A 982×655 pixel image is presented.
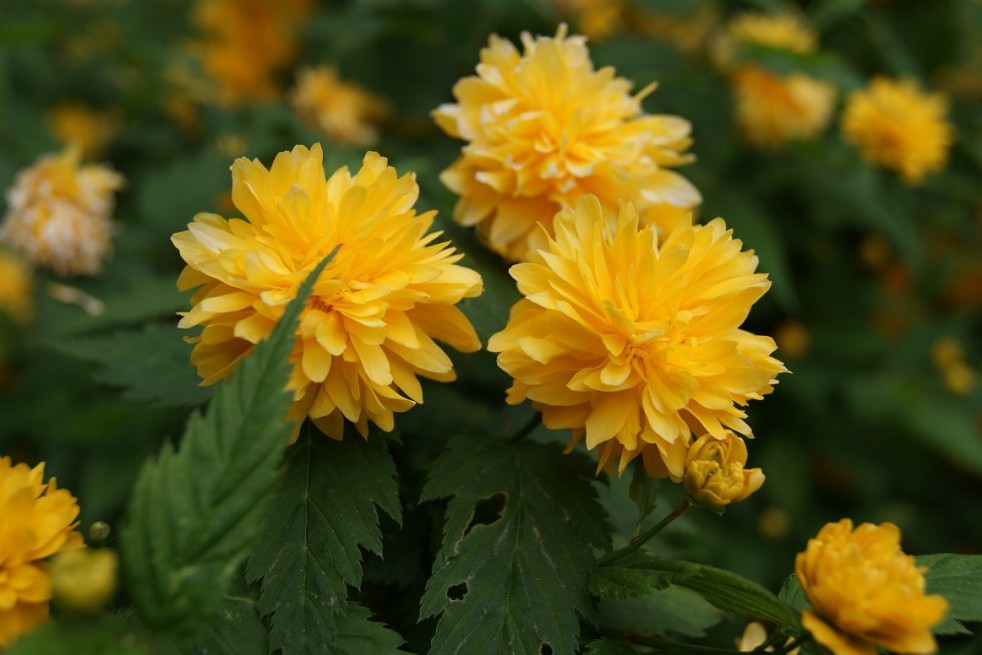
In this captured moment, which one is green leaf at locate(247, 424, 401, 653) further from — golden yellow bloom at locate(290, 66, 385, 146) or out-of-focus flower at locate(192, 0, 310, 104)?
out-of-focus flower at locate(192, 0, 310, 104)

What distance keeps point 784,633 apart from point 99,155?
2.83 metres

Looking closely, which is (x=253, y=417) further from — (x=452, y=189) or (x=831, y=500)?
(x=831, y=500)

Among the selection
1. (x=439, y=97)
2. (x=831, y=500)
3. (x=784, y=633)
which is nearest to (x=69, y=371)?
(x=439, y=97)

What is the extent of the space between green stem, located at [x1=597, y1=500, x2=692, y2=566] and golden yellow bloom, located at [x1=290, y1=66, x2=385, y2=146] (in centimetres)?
172

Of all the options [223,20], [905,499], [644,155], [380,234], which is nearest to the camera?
[380,234]

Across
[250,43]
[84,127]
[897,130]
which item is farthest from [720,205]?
[84,127]

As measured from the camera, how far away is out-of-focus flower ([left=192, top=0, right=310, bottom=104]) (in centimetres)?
314

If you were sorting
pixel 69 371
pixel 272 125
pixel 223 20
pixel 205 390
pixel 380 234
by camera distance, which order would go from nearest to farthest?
pixel 380 234, pixel 205 390, pixel 69 371, pixel 272 125, pixel 223 20

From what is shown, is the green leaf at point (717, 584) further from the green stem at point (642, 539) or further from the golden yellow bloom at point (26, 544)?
the golden yellow bloom at point (26, 544)

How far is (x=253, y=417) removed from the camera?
878 mm

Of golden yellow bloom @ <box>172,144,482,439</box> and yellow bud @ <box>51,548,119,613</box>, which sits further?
golden yellow bloom @ <box>172,144,482,439</box>

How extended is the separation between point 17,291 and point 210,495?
200 centimetres

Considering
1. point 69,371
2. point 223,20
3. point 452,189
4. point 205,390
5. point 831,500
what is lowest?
point 831,500

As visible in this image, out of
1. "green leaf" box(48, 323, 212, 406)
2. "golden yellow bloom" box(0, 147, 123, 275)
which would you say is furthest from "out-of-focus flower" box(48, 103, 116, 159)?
"green leaf" box(48, 323, 212, 406)
